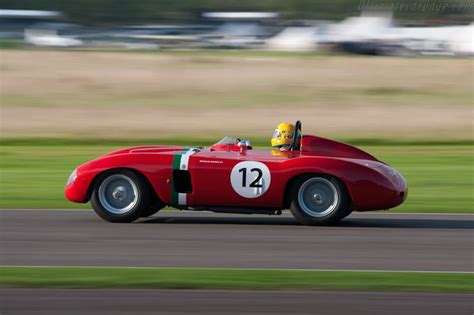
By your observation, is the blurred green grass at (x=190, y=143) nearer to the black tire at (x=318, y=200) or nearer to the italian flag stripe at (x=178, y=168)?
the black tire at (x=318, y=200)

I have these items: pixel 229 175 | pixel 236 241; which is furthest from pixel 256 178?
pixel 236 241

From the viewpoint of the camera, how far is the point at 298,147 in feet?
37.3

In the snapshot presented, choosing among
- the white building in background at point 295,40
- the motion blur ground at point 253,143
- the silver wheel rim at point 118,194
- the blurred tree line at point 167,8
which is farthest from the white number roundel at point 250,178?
the blurred tree line at point 167,8

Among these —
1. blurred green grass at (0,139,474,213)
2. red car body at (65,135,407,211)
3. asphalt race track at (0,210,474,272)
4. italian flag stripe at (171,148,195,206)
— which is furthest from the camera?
blurred green grass at (0,139,474,213)

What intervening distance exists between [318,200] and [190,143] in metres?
13.0

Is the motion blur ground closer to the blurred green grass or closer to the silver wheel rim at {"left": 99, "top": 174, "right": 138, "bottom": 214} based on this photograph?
the blurred green grass

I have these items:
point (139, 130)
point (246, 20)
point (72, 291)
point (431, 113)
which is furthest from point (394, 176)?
point (246, 20)

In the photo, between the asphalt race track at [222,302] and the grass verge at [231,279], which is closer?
the asphalt race track at [222,302]

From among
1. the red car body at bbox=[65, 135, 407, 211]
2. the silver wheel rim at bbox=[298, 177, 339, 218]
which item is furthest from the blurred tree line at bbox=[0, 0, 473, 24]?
the silver wheel rim at bbox=[298, 177, 339, 218]

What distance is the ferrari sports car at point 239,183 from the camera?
10.6 m

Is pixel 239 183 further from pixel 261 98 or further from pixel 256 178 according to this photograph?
pixel 261 98

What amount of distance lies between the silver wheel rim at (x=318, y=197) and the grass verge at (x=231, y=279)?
2674mm

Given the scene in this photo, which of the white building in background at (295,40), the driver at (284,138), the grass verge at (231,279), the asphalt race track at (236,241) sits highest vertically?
the white building in background at (295,40)

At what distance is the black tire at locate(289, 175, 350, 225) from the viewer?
10594 mm
